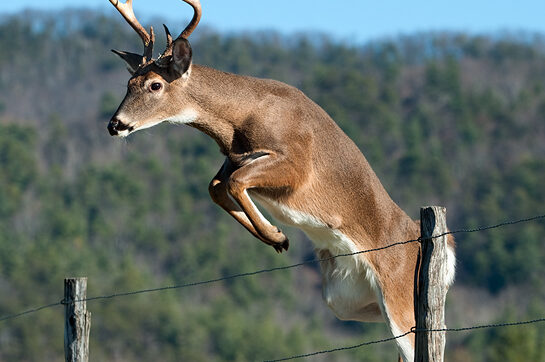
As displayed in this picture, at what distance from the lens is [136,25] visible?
9836 millimetres

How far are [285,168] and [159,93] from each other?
1.24 m

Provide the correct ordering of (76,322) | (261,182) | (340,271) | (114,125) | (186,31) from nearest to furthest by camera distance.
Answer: (76,322) < (261,182) < (114,125) < (186,31) < (340,271)

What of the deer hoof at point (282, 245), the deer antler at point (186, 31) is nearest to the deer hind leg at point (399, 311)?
the deer hoof at point (282, 245)

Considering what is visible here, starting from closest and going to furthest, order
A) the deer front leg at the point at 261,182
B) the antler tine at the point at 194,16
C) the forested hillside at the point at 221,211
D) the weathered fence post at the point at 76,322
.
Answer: the weathered fence post at the point at 76,322, the deer front leg at the point at 261,182, the antler tine at the point at 194,16, the forested hillside at the point at 221,211

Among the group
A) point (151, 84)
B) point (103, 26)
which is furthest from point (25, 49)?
point (151, 84)

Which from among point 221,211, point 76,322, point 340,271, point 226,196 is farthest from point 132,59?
point 221,211

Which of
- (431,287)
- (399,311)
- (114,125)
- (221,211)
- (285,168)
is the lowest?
(431,287)

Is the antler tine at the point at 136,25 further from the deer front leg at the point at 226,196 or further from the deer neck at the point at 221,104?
the deer front leg at the point at 226,196

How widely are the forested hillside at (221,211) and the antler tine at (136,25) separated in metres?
44.0

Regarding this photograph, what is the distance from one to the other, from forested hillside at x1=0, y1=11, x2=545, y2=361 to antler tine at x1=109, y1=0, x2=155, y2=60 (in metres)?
44.0

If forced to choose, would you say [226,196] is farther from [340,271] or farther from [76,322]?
[76,322]

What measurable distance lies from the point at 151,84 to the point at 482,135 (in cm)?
10274

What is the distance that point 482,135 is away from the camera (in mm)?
109500

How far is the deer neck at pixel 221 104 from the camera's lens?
30.2ft
